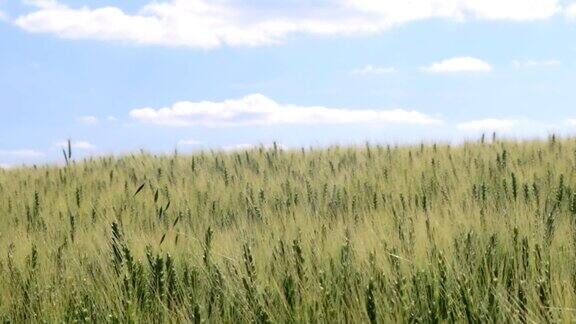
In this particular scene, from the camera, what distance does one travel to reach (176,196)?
550 centimetres

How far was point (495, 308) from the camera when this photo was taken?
209 cm

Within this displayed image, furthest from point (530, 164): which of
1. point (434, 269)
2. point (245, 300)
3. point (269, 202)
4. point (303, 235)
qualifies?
point (245, 300)

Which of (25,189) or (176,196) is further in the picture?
(25,189)

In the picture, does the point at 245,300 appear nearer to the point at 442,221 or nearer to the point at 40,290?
the point at 40,290

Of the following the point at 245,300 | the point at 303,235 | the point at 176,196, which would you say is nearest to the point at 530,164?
the point at 176,196

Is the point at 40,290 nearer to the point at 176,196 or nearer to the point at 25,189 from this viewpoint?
the point at 176,196

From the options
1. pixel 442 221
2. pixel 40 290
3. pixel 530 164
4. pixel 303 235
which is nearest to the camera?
pixel 40 290

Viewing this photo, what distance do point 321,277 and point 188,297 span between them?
47cm

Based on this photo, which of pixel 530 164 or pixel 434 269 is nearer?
pixel 434 269

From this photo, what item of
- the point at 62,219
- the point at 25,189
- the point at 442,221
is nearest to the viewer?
the point at 442,221

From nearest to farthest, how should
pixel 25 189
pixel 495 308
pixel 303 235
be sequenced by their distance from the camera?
1. pixel 495 308
2. pixel 303 235
3. pixel 25 189

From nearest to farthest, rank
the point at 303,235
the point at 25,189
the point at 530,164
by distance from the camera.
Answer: the point at 303,235 → the point at 530,164 → the point at 25,189

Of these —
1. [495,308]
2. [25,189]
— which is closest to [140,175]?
[25,189]

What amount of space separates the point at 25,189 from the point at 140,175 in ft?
3.80
